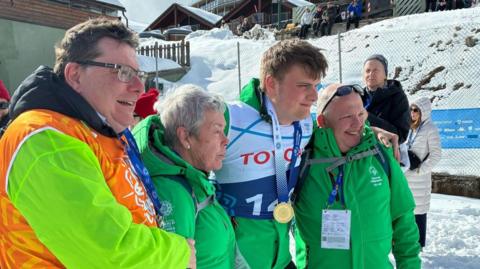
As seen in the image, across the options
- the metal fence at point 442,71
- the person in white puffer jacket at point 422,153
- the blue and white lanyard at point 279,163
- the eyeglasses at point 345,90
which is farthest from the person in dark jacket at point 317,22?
the blue and white lanyard at point 279,163

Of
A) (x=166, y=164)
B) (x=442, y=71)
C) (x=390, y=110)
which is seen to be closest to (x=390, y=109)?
(x=390, y=110)

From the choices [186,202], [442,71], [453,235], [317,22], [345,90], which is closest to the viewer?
[186,202]

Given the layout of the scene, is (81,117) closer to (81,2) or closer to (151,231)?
(151,231)

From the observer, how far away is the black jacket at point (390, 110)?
2.90m

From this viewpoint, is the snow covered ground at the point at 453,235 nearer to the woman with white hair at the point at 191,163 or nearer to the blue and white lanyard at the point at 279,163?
the blue and white lanyard at the point at 279,163

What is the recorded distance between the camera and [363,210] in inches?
83.5

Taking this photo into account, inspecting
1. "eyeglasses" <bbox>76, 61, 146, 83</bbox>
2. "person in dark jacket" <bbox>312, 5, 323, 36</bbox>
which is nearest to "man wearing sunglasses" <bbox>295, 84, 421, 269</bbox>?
"eyeglasses" <bbox>76, 61, 146, 83</bbox>

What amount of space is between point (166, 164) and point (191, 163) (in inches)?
8.0

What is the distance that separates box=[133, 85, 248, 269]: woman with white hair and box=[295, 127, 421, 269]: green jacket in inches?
23.4

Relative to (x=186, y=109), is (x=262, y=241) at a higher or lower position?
lower

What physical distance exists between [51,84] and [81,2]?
21610 millimetres

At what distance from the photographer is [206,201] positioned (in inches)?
66.5

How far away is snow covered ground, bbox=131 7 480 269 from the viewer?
16.6 feet

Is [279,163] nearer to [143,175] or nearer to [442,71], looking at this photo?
[143,175]
